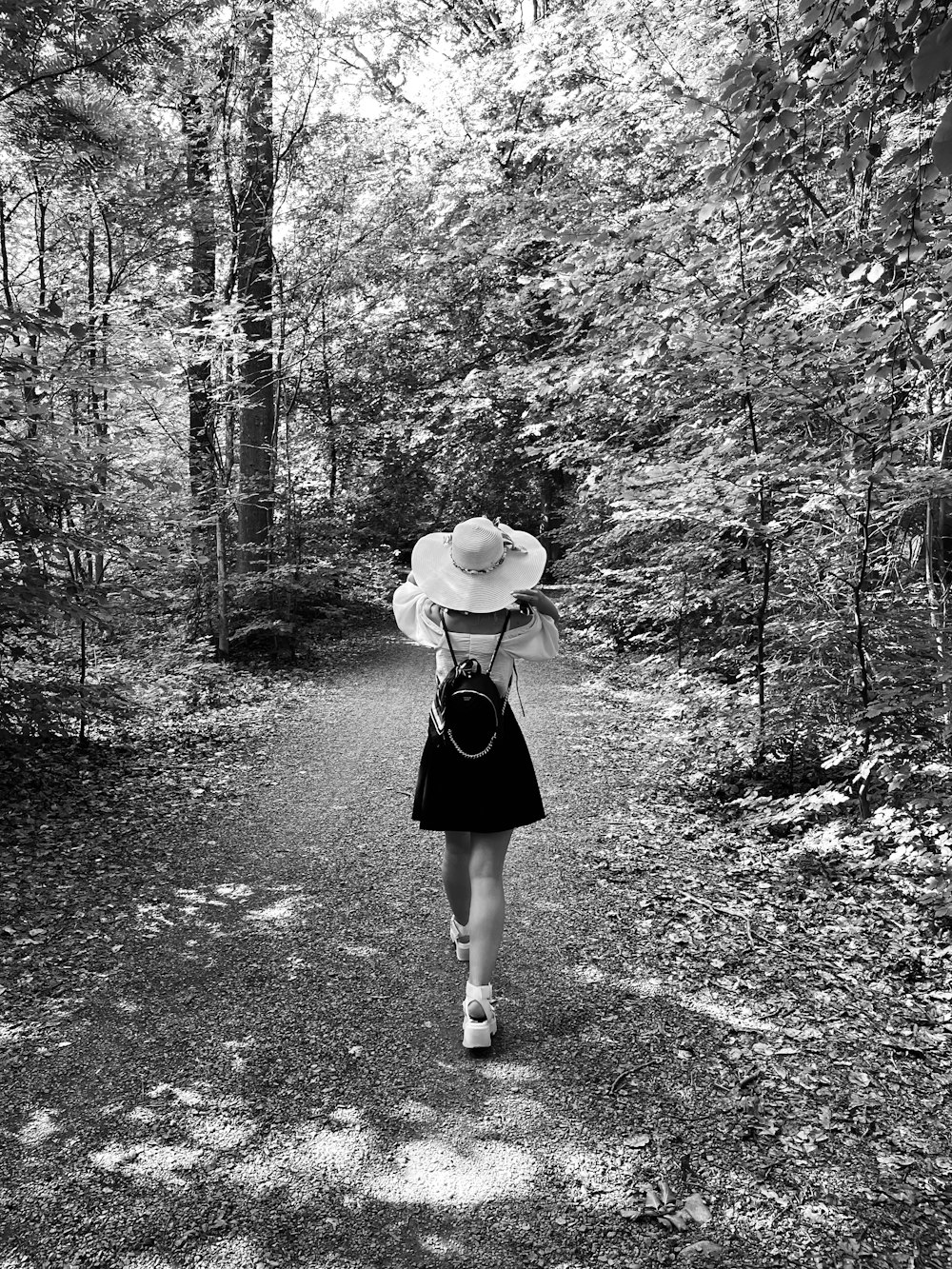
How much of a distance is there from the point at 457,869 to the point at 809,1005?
154 cm

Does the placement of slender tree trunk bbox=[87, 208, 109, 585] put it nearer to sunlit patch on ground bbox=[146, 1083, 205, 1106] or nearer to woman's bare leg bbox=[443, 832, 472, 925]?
woman's bare leg bbox=[443, 832, 472, 925]

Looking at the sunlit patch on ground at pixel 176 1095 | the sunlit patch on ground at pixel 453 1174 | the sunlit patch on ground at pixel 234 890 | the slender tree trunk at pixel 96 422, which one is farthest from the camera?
the slender tree trunk at pixel 96 422

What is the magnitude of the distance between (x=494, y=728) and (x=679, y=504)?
3.14m

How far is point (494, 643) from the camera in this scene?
3.26m

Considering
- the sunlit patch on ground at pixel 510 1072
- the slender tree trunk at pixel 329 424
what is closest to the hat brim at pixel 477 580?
the sunlit patch on ground at pixel 510 1072

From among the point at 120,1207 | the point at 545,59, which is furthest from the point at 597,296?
the point at 545,59

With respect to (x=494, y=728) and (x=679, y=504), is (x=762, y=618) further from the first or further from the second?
(x=494, y=728)

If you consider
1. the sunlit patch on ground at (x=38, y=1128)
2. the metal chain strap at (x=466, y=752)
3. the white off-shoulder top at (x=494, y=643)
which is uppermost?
the white off-shoulder top at (x=494, y=643)

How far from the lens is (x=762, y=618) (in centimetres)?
591

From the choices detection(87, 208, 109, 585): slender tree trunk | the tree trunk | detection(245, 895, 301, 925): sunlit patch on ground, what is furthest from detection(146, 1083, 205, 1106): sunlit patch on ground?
the tree trunk

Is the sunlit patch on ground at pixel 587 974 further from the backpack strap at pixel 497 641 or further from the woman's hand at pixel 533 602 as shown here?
the woman's hand at pixel 533 602

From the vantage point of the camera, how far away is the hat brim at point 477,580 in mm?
3197

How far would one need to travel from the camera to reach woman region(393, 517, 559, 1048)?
320 centimetres

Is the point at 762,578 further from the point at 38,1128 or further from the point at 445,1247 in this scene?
the point at 38,1128
